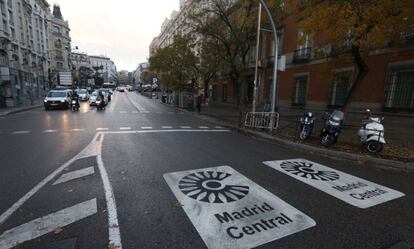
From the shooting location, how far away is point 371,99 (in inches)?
541

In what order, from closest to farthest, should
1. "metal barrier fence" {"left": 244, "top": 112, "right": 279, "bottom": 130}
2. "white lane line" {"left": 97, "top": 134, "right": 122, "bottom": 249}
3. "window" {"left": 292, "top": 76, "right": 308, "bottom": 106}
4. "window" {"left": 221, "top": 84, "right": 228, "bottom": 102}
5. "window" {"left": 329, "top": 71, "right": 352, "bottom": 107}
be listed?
"white lane line" {"left": 97, "top": 134, "right": 122, "bottom": 249}, "metal barrier fence" {"left": 244, "top": 112, "right": 279, "bottom": 130}, "window" {"left": 329, "top": 71, "right": 352, "bottom": 107}, "window" {"left": 292, "top": 76, "right": 308, "bottom": 106}, "window" {"left": 221, "top": 84, "right": 228, "bottom": 102}

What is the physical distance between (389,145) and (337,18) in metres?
4.90

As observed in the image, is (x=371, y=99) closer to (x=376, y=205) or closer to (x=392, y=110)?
(x=392, y=110)

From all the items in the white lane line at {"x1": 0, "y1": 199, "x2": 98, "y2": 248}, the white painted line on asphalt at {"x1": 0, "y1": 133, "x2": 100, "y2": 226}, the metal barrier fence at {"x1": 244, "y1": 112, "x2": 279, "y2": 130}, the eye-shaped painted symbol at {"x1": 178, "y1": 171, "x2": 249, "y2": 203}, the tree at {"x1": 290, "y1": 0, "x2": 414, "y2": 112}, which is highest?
the tree at {"x1": 290, "y1": 0, "x2": 414, "y2": 112}

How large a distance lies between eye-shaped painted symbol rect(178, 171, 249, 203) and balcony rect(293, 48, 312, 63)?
54.9ft

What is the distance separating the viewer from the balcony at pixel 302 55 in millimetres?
18719

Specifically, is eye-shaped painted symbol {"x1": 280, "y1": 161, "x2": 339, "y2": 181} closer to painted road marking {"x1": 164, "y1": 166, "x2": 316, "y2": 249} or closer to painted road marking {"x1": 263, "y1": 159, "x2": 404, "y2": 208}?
painted road marking {"x1": 263, "y1": 159, "x2": 404, "y2": 208}

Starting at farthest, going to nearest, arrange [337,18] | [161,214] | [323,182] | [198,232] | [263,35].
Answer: [263,35] → [337,18] → [323,182] → [161,214] → [198,232]

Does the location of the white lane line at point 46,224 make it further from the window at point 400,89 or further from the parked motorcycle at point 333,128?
the window at point 400,89

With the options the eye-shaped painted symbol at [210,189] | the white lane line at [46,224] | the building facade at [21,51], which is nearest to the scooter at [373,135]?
the eye-shaped painted symbol at [210,189]

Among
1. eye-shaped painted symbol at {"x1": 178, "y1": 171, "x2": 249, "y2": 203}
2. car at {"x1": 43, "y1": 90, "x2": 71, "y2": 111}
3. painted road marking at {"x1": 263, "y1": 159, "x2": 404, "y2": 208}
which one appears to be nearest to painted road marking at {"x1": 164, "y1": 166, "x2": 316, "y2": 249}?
eye-shaped painted symbol at {"x1": 178, "y1": 171, "x2": 249, "y2": 203}

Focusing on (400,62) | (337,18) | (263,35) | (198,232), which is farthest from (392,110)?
(263,35)

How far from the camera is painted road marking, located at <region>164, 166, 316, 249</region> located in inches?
119

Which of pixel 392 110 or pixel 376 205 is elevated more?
pixel 392 110
